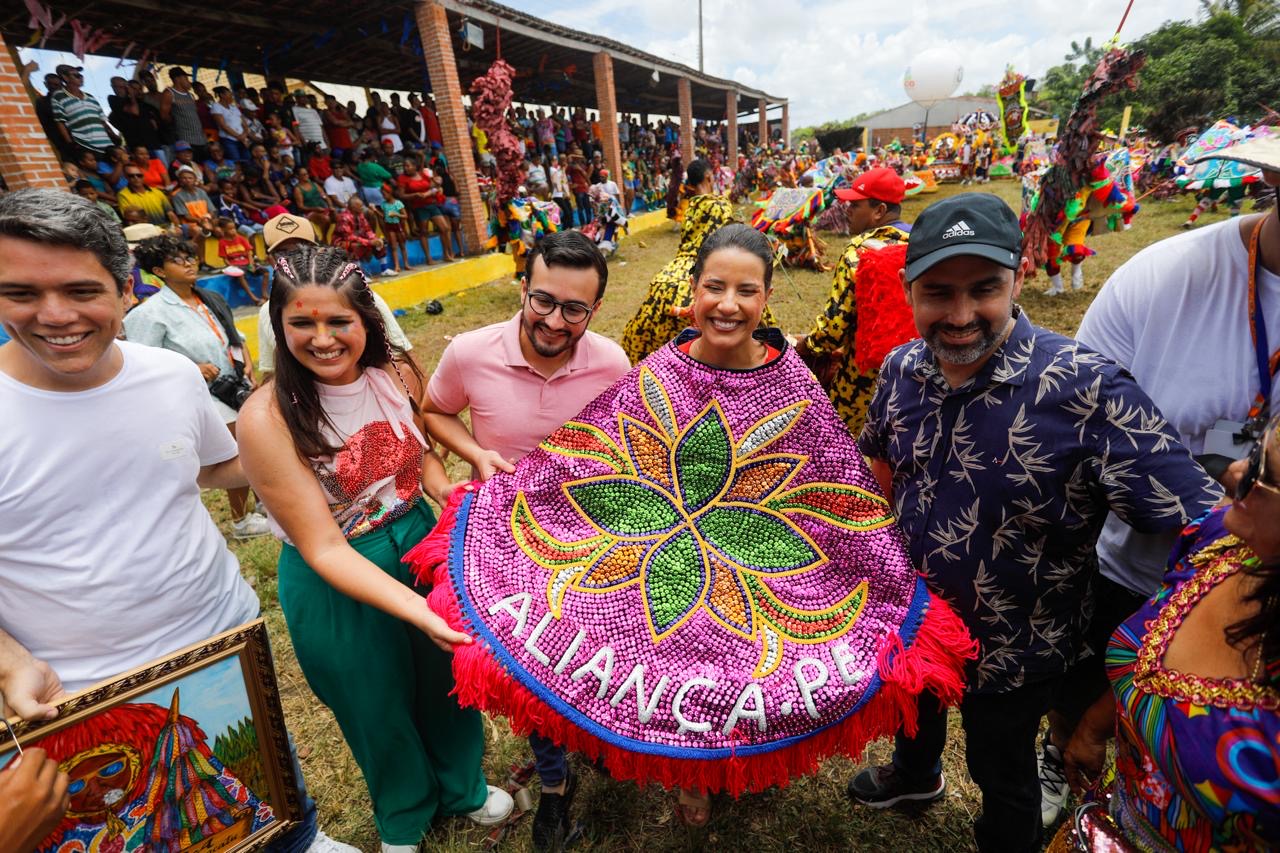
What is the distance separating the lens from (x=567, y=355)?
6.79 feet

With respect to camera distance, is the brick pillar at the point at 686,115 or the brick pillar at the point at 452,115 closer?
the brick pillar at the point at 452,115

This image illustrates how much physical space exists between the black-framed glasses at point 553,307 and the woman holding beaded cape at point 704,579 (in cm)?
27

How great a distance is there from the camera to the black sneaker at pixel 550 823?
212cm

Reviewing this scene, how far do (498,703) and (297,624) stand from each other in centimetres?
70

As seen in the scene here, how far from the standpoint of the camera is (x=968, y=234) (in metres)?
1.40

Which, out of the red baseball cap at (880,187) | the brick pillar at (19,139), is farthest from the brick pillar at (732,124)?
the red baseball cap at (880,187)

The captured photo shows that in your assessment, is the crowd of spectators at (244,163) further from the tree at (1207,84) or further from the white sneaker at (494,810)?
the tree at (1207,84)

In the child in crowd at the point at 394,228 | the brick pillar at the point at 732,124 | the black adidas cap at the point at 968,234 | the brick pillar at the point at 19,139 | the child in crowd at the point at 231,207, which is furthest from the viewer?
the brick pillar at the point at 732,124

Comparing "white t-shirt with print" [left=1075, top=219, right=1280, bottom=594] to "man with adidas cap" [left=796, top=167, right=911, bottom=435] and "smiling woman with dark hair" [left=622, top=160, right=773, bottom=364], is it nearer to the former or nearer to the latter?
"man with adidas cap" [left=796, top=167, right=911, bottom=435]

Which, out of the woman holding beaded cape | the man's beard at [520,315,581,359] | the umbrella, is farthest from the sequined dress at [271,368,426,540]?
the umbrella

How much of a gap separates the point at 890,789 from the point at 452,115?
1159cm

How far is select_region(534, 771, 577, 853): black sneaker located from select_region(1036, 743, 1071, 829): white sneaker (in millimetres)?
1672

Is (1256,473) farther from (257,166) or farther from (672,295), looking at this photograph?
(257,166)

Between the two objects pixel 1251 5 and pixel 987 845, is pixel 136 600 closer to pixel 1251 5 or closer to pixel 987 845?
pixel 987 845
